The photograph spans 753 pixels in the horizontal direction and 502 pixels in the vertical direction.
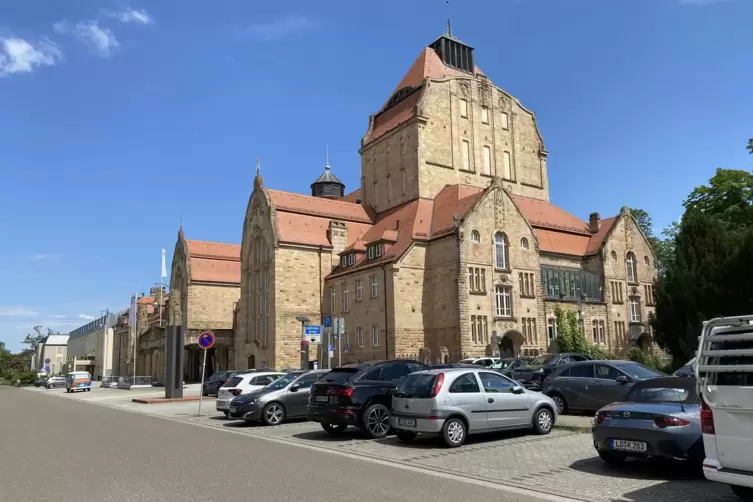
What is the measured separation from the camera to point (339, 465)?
1043cm

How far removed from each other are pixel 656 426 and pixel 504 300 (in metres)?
33.3

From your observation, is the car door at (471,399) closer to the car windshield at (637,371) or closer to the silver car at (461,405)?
the silver car at (461,405)

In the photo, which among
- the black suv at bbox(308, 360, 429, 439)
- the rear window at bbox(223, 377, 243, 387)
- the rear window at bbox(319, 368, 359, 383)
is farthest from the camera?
the rear window at bbox(223, 377, 243, 387)

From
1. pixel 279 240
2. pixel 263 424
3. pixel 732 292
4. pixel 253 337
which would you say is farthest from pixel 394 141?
pixel 263 424

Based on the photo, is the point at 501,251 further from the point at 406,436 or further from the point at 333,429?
the point at 406,436

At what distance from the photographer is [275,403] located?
17.9m

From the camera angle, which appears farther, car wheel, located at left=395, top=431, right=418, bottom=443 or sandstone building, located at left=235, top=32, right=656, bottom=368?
sandstone building, located at left=235, top=32, right=656, bottom=368

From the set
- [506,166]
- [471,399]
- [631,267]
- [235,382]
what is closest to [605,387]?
[471,399]

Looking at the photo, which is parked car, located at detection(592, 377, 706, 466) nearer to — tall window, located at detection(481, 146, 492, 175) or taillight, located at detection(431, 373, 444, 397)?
taillight, located at detection(431, 373, 444, 397)

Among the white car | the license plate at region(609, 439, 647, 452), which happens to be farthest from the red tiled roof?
the license plate at region(609, 439, 647, 452)

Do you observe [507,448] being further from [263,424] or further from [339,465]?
[263,424]

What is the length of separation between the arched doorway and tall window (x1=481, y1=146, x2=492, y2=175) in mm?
17803

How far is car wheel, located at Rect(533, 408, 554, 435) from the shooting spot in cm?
1356

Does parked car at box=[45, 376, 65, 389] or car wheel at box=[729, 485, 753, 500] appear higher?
car wheel at box=[729, 485, 753, 500]
